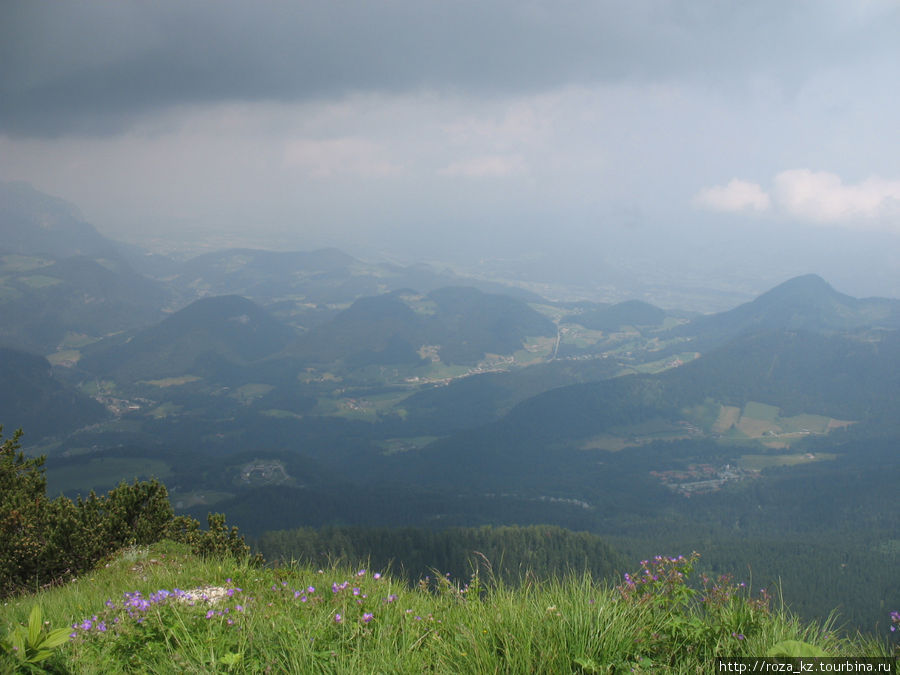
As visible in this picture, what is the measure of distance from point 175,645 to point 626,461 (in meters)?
179

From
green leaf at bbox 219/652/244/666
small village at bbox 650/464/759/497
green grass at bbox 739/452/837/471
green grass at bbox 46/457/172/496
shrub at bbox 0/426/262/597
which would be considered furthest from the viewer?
green grass at bbox 739/452/837/471

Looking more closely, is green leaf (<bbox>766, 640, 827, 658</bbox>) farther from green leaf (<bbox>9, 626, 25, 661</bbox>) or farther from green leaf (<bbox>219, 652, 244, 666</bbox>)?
green leaf (<bbox>9, 626, 25, 661</bbox>)

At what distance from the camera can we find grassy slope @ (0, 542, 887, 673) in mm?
3404

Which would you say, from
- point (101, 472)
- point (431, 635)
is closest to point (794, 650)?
point (431, 635)

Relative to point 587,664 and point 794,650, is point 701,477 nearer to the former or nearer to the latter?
point 794,650

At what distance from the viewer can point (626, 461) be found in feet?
548

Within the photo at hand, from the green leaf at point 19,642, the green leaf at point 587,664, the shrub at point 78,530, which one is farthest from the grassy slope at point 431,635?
the shrub at point 78,530

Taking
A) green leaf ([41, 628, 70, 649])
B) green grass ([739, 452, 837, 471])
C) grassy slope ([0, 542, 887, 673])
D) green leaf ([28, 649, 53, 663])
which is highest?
green leaf ([41, 628, 70, 649])

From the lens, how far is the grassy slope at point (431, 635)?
340 centimetres

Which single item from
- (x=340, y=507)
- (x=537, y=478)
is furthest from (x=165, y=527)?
(x=537, y=478)

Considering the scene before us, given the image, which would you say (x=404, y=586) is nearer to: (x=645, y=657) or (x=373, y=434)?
(x=645, y=657)

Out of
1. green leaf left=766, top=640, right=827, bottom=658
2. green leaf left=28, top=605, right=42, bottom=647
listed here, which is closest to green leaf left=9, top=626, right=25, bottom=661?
green leaf left=28, top=605, right=42, bottom=647

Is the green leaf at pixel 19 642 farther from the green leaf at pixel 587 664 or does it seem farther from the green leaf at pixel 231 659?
the green leaf at pixel 587 664

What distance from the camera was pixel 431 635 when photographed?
158 inches
